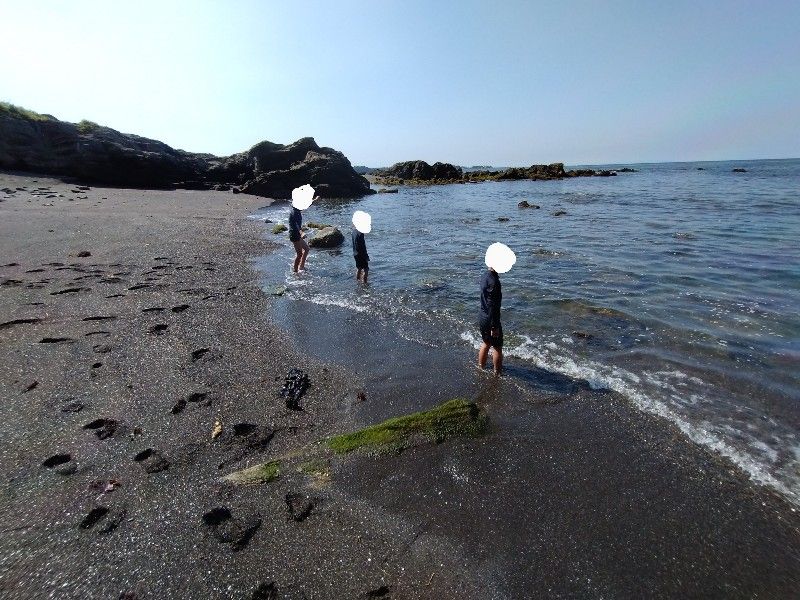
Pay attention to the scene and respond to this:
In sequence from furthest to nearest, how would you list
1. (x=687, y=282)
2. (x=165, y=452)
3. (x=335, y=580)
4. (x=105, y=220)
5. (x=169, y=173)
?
1. (x=169, y=173)
2. (x=105, y=220)
3. (x=687, y=282)
4. (x=165, y=452)
5. (x=335, y=580)

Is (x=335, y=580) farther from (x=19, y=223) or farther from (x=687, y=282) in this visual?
(x=19, y=223)

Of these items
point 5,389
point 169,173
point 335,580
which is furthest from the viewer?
point 169,173

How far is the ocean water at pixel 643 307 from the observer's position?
19.3 ft

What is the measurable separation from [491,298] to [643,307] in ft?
17.6

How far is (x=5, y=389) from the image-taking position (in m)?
5.65

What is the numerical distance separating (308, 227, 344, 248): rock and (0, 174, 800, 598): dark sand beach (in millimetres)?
10556

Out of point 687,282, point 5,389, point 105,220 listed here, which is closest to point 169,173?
point 105,220

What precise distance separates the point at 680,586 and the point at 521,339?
5.12m

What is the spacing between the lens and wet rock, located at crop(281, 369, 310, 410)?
19.3 ft

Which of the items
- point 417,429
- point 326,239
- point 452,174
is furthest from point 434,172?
point 417,429

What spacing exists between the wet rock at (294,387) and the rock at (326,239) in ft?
39.2

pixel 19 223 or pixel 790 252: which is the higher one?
pixel 19 223

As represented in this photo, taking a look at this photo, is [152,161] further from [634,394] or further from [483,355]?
[634,394]

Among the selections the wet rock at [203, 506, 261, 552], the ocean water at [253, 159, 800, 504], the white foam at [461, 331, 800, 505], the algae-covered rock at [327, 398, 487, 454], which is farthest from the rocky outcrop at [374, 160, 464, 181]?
the wet rock at [203, 506, 261, 552]
